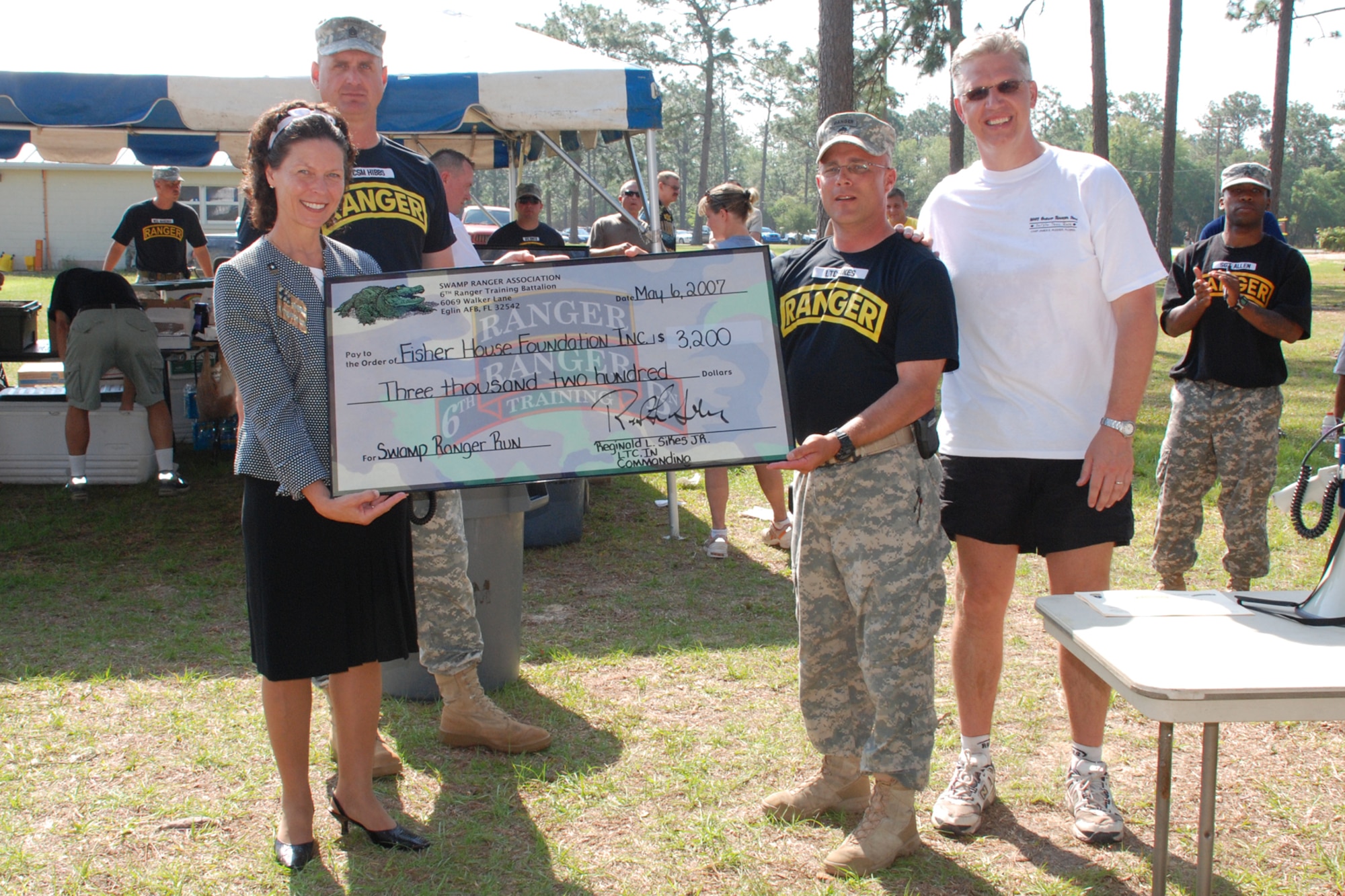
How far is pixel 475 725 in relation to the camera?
3.53 meters

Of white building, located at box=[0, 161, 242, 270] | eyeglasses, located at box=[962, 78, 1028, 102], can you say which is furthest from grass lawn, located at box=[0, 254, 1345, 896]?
white building, located at box=[0, 161, 242, 270]

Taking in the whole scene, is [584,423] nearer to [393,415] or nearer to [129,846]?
[393,415]

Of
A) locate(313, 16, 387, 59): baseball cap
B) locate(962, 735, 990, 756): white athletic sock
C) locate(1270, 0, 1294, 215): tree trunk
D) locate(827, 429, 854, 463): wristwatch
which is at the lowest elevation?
locate(962, 735, 990, 756): white athletic sock

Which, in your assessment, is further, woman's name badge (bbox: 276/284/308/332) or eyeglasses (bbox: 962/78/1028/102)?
eyeglasses (bbox: 962/78/1028/102)

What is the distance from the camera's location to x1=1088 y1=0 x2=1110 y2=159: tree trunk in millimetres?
16625

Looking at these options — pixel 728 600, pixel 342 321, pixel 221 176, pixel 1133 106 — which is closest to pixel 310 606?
pixel 342 321

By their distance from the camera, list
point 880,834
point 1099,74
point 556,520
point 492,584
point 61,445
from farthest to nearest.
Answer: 1. point 1099,74
2. point 61,445
3. point 556,520
4. point 492,584
5. point 880,834

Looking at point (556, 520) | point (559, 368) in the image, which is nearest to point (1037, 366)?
point (559, 368)

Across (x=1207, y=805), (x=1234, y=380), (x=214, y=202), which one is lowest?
(x=1207, y=805)

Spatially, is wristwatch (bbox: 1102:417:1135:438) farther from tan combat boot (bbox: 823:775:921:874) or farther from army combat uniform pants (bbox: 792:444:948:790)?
tan combat boot (bbox: 823:775:921:874)

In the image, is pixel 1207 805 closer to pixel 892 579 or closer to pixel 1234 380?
pixel 892 579

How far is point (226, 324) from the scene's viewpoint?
251cm

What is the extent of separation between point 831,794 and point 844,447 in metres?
1.14

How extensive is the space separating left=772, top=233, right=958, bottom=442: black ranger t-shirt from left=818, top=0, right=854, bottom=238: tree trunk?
7.62 meters
